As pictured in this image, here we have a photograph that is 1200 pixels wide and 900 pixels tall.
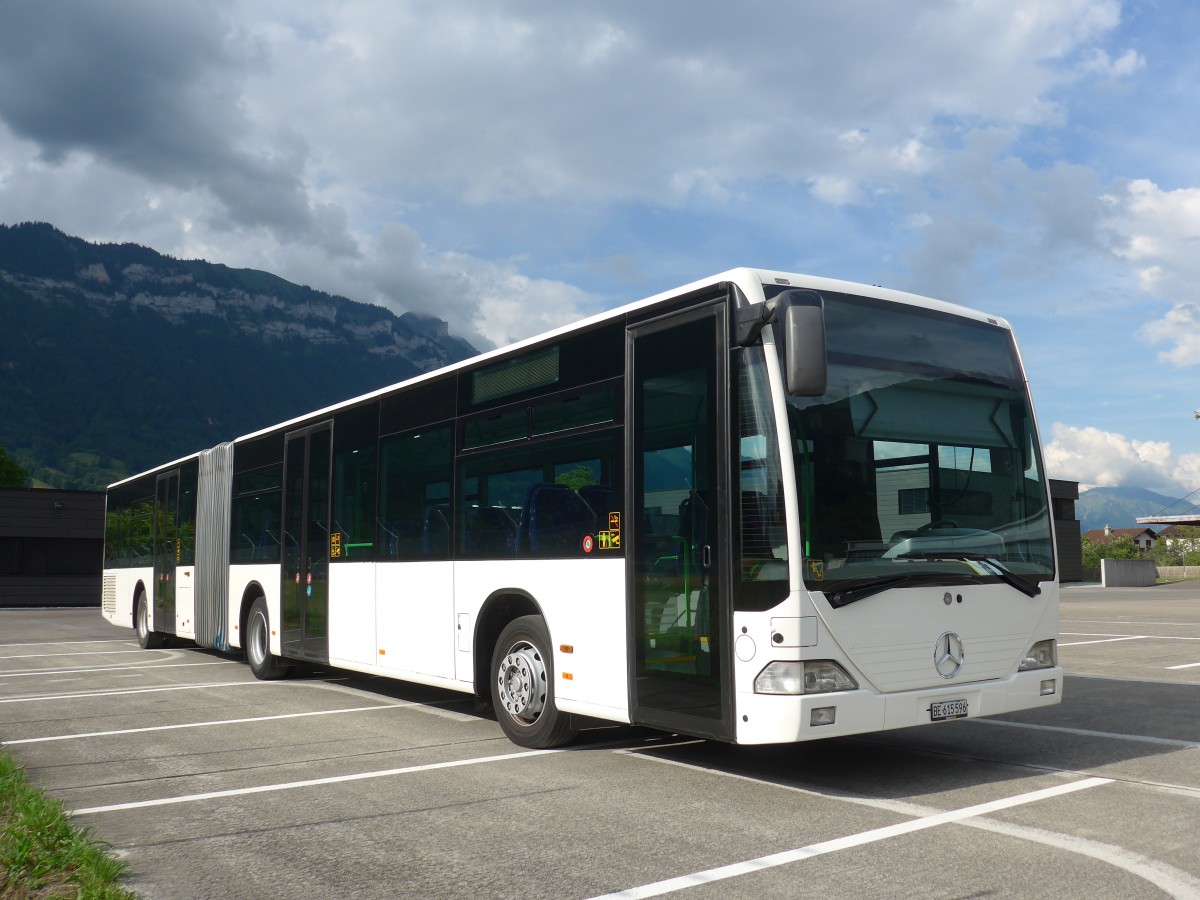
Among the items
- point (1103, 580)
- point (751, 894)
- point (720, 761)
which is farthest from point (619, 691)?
point (1103, 580)

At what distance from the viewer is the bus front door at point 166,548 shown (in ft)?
58.7

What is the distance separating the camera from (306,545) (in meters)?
12.5

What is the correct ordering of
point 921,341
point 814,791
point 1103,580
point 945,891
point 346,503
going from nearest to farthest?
point 945,891
point 814,791
point 921,341
point 346,503
point 1103,580

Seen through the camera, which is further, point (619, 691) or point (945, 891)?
point (619, 691)

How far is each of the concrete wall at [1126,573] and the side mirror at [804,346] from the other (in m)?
59.7

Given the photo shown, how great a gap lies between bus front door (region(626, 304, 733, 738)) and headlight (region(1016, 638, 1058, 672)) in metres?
2.20

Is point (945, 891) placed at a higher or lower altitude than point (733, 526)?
lower

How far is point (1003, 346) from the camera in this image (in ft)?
24.7


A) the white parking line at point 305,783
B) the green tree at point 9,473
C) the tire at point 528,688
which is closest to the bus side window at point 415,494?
the tire at point 528,688

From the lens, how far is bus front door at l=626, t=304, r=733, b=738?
6.30m

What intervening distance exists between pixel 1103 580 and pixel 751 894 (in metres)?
61.9

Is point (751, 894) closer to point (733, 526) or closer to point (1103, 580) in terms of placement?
point (733, 526)

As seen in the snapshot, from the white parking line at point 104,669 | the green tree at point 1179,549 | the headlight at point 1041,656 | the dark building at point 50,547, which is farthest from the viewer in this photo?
the green tree at point 1179,549

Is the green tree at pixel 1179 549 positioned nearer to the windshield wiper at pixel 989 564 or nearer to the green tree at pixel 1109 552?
the green tree at pixel 1109 552
